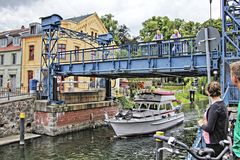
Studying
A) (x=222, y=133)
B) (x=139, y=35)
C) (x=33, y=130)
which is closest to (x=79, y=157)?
(x=33, y=130)

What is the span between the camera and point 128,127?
16.3 meters

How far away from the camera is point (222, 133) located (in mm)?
3949

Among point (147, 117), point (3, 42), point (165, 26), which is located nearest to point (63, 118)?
point (147, 117)

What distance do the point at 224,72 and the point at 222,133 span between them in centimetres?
733

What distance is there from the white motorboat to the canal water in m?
0.59

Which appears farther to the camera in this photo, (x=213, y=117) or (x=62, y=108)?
(x=62, y=108)

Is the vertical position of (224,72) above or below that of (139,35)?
below

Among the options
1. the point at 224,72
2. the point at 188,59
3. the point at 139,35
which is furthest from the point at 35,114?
the point at 139,35

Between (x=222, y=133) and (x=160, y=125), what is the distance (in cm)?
1427

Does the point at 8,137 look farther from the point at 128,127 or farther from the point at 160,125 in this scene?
the point at 160,125

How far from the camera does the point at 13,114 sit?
16984 mm

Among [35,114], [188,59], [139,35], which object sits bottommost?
[35,114]

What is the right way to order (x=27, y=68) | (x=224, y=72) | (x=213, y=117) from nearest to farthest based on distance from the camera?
(x=213, y=117) → (x=224, y=72) → (x=27, y=68)

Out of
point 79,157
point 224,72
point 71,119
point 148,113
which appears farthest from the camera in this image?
point 71,119
